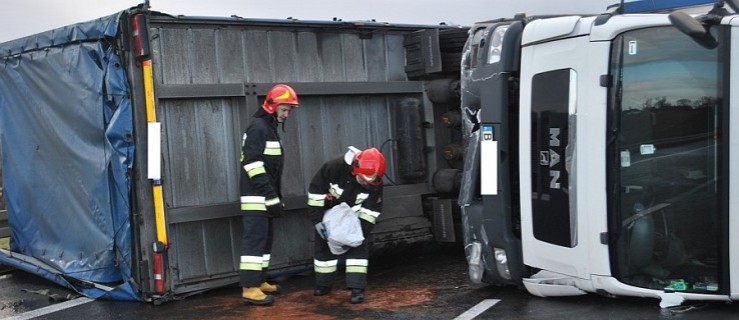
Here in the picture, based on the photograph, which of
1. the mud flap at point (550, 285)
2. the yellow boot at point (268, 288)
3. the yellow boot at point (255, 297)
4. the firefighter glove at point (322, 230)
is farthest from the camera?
the yellow boot at point (268, 288)

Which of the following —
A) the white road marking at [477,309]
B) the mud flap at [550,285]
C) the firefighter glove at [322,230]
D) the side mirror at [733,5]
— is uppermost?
the side mirror at [733,5]

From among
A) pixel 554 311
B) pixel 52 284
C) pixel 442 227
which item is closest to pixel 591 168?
pixel 554 311

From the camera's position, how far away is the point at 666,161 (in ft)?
16.1

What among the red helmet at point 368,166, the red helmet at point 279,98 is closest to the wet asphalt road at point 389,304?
the red helmet at point 368,166

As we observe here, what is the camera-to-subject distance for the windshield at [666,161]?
477 cm

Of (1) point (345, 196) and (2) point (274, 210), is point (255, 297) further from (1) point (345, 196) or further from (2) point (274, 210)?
(1) point (345, 196)

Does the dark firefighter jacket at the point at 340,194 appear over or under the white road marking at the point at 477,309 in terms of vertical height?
over

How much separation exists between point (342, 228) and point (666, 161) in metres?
2.57

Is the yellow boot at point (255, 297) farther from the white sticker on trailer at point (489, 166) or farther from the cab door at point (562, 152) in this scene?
the cab door at point (562, 152)

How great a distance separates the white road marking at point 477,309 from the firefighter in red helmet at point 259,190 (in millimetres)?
1583

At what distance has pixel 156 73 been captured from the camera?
20.3 ft

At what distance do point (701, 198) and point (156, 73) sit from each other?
160 inches

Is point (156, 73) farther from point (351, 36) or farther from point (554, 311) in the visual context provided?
point (554, 311)

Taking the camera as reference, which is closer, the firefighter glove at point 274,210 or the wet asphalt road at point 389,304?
the wet asphalt road at point 389,304
